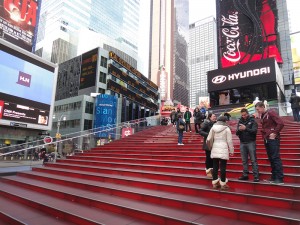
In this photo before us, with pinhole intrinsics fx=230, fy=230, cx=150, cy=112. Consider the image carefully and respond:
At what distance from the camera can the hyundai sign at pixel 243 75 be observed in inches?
1076

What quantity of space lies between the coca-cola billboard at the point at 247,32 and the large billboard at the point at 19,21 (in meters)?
28.7

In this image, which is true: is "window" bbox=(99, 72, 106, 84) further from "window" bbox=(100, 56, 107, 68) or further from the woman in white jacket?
the woman in white jacket

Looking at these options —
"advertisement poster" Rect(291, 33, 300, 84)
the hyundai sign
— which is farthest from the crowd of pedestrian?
"advertisement poster" Rect(291, 33, 300, 84)

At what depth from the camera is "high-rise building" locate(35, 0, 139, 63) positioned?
9519 centimetres

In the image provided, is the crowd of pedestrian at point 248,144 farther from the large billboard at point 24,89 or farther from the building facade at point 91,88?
the building facade at point 91,88

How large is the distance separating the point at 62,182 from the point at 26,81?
19300 millimetres

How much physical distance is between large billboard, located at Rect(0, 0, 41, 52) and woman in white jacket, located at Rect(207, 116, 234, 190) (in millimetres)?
28188

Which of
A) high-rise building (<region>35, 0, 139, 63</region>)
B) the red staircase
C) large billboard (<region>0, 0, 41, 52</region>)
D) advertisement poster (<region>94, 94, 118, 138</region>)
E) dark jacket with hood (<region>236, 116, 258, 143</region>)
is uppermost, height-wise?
high-rise building (<region>35, 0, 139, 63</region>)

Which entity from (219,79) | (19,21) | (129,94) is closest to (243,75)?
(219,79)

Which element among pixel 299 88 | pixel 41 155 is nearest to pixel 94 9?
pixel 299 88

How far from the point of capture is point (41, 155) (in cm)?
1310

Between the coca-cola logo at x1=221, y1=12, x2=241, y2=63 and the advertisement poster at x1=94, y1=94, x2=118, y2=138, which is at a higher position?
the coca-cola logo at x1=221, y1=12, x2=241, y2=63

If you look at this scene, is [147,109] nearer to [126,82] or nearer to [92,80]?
[126,82]

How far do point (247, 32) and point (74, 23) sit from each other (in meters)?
84.1
